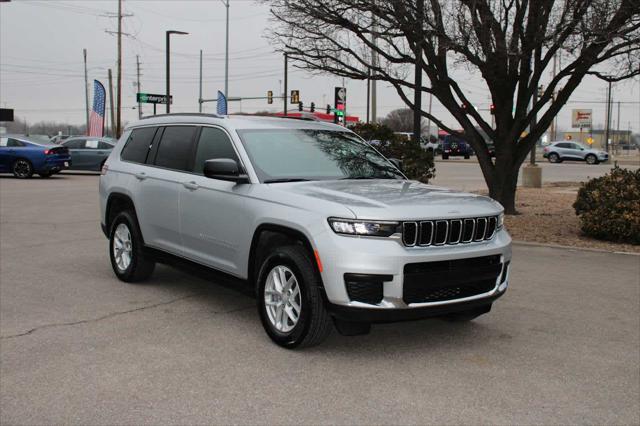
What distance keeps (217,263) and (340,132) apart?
75.9 inches

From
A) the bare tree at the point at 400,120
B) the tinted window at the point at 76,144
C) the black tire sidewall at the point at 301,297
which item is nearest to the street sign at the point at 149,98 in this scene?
the tinted window at the point at 76,144

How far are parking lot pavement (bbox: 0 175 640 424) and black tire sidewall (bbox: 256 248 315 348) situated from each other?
5.2 inches

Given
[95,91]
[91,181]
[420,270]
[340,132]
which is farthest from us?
[95,91]

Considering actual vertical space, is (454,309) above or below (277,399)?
above

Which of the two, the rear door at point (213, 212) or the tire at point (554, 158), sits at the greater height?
the tire at point (554, 158)

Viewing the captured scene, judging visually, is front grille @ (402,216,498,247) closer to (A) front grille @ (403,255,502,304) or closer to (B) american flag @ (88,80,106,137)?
(A) front grille @ (403,255,502,304)

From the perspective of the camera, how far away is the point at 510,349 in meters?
5.46

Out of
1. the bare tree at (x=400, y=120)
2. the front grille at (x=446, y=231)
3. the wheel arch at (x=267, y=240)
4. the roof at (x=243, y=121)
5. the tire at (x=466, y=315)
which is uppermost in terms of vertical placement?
the bare tree at (x=400, y=120)

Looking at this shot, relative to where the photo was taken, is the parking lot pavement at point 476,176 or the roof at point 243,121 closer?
the roof at point 243,121

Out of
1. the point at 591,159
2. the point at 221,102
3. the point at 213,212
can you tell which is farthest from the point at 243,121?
the point at 591,159

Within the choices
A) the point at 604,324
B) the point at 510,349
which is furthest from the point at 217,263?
the point at 604,324

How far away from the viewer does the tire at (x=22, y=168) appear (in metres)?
25.5

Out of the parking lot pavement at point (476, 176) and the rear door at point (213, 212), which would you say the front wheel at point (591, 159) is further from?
the rear door at point (213, 212)

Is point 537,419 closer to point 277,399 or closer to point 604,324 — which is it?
point 277,399
